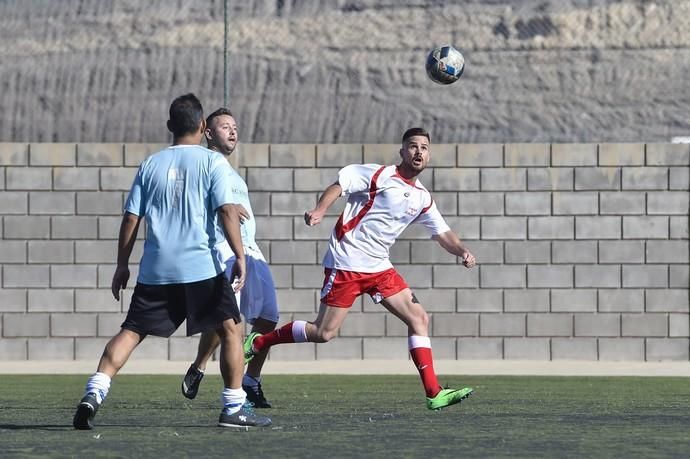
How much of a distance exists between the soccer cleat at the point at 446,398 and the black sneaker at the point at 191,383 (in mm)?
1390

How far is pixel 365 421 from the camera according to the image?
27.6ft

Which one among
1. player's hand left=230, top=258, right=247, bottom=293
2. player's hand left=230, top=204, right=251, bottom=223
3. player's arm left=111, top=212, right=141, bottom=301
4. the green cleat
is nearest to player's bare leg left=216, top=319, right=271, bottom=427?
player's hand left=230, top=258, right=247, bottom=293

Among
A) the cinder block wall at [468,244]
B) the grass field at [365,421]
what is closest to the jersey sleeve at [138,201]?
the grass field at [365,421]

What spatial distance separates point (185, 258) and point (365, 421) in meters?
1.44

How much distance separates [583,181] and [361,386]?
392 centimetres

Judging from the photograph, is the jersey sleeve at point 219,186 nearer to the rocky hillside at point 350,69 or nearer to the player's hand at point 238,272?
the player's hand at point 238,272

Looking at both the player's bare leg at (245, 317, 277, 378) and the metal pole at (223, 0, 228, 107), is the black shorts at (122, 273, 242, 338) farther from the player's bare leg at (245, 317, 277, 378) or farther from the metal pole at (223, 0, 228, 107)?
the metal pole at (223, 0, 228, 107)

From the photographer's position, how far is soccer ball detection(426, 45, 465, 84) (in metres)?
12.6

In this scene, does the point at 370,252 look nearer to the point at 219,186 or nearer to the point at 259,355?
the point at 259,355

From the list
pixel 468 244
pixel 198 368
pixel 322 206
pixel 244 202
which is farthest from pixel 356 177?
pixel 468 244

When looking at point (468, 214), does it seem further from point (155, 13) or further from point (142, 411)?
point (142, 411)

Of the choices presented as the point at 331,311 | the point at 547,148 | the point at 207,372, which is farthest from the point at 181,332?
the point at 331,311

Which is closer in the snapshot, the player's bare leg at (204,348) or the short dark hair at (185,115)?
the short dark hair at (185,115)

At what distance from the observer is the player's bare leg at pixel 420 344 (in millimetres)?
9344
